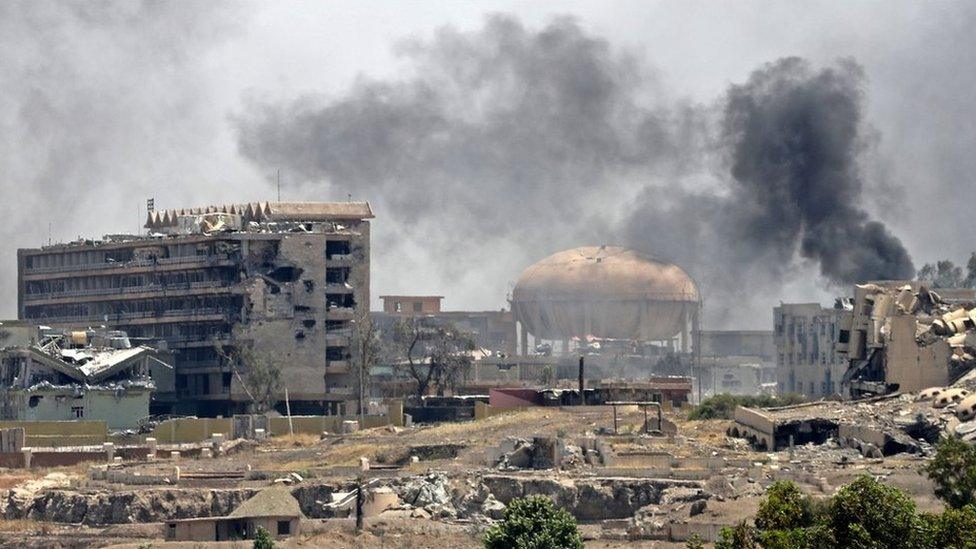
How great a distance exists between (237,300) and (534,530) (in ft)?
269

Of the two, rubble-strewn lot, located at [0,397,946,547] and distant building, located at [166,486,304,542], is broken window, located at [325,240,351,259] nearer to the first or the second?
rubble-strewn lot, located at [0,397,946,547]

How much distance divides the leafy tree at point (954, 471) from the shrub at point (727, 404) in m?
42.4

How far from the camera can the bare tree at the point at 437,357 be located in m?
176

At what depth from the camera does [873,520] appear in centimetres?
7494

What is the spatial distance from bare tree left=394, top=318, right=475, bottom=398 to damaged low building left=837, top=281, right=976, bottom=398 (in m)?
33.2

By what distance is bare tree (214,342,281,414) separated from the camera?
169 meters

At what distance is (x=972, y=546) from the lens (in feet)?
242

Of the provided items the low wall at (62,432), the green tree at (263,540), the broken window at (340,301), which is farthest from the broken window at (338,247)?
the green tree at (263,540)

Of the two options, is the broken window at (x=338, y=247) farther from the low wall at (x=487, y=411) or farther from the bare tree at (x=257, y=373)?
the low wall at (x=487, y=411)

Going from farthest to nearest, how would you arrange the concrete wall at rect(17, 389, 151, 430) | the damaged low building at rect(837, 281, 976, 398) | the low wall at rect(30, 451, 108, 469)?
the concrete wall at rect(17, 389, 151, 430)
the low wall at rect(30, 451, 108, 469)
the damaged low building at rect(837, 281, 976, 398)

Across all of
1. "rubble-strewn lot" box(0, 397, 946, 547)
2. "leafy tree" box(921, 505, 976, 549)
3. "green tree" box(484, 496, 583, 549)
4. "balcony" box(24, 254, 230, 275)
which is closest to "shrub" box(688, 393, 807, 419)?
"rubble-strewn lot" box(0, 397, 946, 547)

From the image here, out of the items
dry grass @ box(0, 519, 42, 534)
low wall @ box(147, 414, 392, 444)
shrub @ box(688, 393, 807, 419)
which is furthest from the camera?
low wall @ box(147, 414, 392, 444)

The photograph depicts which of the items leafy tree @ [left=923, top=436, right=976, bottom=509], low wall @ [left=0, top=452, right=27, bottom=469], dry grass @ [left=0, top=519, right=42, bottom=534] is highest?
low wall @ [left=0, top=452, right=27, bottom=469]

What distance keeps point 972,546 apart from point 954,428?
50.1m
